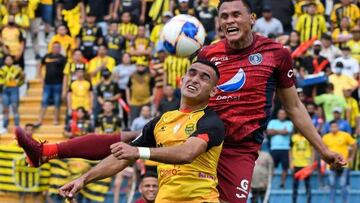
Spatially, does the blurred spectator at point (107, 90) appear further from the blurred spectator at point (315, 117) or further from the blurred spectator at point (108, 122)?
the blurred spectator at point (315, 117)

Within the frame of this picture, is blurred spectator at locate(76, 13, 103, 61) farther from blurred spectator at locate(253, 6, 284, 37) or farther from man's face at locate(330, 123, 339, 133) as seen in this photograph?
man's face at locate(330, 123, 339, 133)

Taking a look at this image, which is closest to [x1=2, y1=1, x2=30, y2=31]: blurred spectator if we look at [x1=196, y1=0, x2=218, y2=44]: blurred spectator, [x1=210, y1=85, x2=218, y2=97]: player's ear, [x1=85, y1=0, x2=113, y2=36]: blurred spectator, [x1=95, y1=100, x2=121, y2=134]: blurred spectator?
[x1=85, y1=0, x2=113, y2=36]: blurred spectator

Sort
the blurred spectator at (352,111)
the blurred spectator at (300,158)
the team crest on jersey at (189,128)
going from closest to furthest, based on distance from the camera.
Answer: the team crest on jersey at (189,128)
the blurred spectator at (300,158)
the blurred spectator at (352,111)

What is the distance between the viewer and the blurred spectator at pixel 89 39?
22391 mm

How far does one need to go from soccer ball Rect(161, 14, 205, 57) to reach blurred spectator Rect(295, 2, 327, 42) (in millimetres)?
11797

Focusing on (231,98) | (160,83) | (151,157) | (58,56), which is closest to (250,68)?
(231,98)

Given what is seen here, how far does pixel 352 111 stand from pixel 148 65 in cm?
400

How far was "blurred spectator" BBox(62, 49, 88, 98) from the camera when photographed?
21359 millimetres

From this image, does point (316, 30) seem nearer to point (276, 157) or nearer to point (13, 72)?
point (276, 157)

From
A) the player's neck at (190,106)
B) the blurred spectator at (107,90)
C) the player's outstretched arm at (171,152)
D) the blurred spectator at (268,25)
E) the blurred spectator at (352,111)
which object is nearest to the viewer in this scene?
the player's outstretched arm at (171,152)

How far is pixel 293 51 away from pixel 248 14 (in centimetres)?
1224

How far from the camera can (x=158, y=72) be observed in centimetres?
2058

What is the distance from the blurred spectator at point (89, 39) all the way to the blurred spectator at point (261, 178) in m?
5.82

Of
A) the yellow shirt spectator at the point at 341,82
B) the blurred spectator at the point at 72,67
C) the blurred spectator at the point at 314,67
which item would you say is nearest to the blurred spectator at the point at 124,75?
the blurred spectator at the point at 72,67
